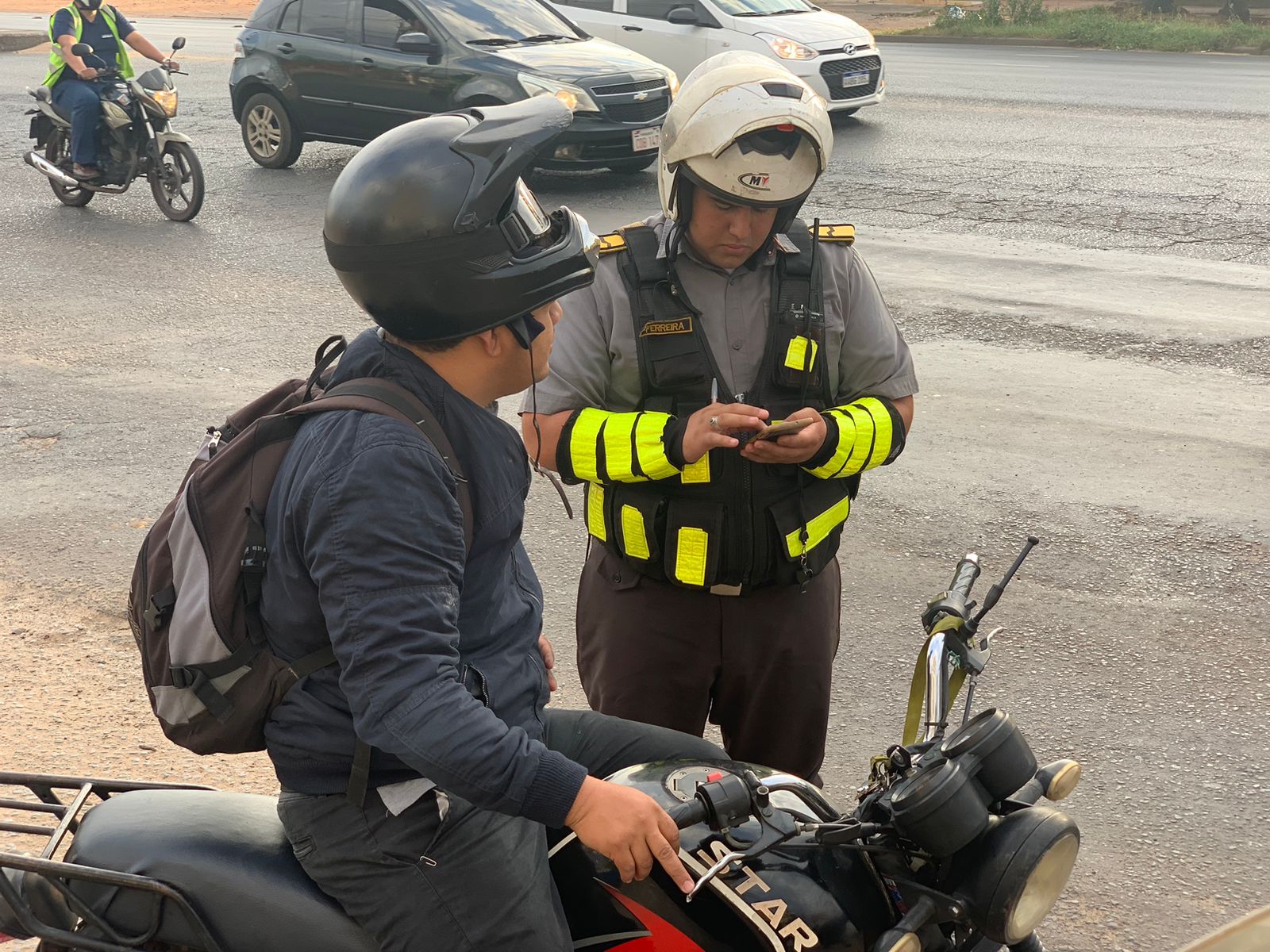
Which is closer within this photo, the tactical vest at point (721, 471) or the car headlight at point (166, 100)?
the tactical vest at point (721, 471)

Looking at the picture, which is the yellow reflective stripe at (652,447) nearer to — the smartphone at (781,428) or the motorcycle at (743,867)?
the smartphone at (781,428)

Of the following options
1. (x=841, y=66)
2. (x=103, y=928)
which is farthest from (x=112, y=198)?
(x=103, y=928)

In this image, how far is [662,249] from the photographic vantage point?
3.03 m

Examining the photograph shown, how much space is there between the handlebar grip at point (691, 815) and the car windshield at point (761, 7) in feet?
45.6

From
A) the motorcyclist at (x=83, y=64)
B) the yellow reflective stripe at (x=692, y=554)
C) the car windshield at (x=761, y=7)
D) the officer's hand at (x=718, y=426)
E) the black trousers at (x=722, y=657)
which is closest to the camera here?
the officer's hand at (x=718, y=426)

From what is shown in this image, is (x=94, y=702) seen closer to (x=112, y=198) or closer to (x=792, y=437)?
(x=792, y=437)

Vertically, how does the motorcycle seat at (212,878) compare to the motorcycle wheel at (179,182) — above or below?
below

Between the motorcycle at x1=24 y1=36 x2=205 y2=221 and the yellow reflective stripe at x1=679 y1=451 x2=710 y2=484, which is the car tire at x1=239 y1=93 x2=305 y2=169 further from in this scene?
the yellow reflective stripe at x1=679 y1=451 x2=710 y2=484

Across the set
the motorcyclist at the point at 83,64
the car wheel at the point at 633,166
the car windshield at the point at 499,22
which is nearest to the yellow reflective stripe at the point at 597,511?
the car wheel at the point at 633,166

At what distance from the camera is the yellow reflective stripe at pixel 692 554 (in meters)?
3.01

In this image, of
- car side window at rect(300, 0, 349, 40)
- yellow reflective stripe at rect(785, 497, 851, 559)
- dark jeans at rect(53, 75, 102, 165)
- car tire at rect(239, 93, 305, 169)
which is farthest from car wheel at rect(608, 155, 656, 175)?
yellow reflective stripe at rect(785, 497, 851, 559)

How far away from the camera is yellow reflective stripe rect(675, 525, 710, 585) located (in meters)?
3.01

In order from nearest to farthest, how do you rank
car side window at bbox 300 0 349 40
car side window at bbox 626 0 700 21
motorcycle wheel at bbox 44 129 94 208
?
motorcycle wheel at bbox 44 129 94 208
car side window at bbox 300 0 349 40
car side window at bbox 626 0 700 21

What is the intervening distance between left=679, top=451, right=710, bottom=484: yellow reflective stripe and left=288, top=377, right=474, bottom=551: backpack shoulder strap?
1021 millimetres
